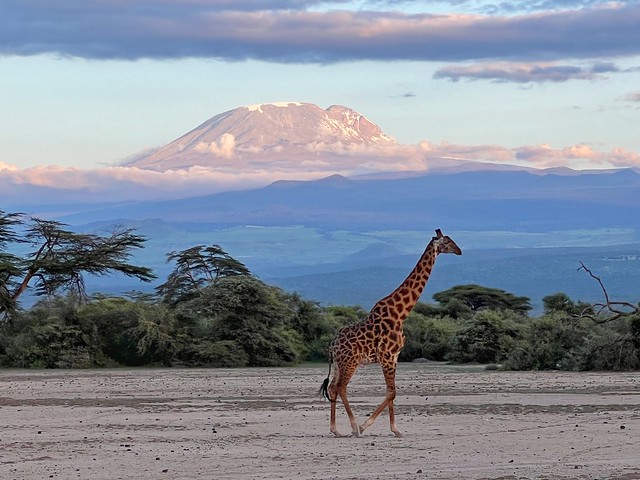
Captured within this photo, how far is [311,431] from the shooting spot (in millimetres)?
18375

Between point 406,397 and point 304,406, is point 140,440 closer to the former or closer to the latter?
point 304,406

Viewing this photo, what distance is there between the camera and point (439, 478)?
47.1ft

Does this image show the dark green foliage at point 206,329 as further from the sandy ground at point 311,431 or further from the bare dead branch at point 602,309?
the sandy ground at point 311,431

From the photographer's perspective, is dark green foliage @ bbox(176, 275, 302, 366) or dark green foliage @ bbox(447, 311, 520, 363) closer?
dark green foliage @ bbox(176, 275, 302, 366)

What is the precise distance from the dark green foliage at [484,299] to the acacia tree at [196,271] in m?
12.2

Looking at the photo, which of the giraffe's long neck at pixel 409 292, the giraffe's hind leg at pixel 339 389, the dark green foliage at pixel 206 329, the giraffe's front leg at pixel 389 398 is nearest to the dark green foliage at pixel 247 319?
the dark green foliage at pixel 206 329

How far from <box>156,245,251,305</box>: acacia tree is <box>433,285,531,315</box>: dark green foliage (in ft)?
40.0

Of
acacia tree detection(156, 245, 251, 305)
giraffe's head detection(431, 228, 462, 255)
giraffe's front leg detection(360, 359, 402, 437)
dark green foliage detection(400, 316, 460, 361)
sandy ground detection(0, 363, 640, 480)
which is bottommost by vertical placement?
dark green foliage detection(400, 316, 460, 361)

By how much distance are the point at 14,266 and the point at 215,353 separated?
8.02 meters

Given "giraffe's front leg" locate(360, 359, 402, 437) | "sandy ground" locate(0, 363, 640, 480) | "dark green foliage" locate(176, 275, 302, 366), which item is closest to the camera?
"sandy ground" locate(0, 363, 640, 480)

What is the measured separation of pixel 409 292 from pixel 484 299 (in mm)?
A: 39970

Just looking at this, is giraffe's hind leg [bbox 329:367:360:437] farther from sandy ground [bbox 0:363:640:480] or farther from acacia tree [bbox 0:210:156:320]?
acacia tree [bbox 0:210:156:320]

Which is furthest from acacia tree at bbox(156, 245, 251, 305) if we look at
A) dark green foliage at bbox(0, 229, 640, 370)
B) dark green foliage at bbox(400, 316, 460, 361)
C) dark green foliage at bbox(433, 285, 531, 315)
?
dark green foliage at bbox(433, 285, 531, 315)

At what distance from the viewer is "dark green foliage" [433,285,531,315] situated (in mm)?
56750
